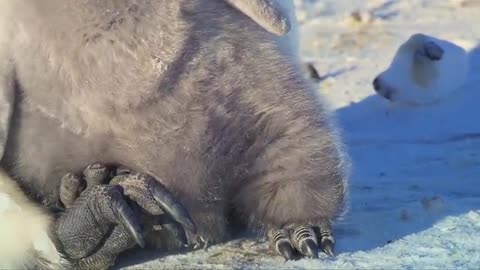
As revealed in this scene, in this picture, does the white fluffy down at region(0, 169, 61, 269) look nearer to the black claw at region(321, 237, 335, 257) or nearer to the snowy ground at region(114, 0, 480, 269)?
the snowy ground at region(114, 0, 480, 269)

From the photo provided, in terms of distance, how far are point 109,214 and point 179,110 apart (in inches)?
8.4

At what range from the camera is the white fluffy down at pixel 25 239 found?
1808 mm

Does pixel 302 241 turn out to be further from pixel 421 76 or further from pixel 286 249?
pixel 421 76

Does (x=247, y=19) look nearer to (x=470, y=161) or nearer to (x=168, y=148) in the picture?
(x=168, y=148)

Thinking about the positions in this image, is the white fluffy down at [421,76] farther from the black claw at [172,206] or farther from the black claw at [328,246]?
the black claw at [172,206]

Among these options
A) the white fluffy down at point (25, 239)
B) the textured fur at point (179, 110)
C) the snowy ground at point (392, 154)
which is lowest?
the snowy ground at point (392, 154)

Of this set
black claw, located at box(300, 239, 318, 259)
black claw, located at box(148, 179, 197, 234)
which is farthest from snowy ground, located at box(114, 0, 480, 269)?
black claw, located at box(148, 179, 197, 234)

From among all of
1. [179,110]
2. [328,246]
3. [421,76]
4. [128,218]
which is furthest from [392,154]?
[128,218]

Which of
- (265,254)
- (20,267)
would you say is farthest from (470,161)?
(20,267)

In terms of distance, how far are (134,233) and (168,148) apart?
0.17 metres

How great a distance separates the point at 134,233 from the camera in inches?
69.3

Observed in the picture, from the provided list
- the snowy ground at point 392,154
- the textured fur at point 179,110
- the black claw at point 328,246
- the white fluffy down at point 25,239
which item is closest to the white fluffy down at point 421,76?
the snowy ground at point 392,154

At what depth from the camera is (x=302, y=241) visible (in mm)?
1880

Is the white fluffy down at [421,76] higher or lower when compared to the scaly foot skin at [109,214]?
lower
